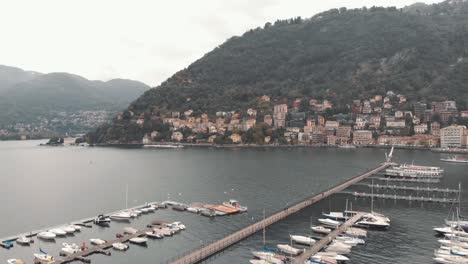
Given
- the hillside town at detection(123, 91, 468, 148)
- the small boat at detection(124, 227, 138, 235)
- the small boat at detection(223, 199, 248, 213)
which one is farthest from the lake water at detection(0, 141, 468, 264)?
the hillside town at detection(123, 91, 468, 148)

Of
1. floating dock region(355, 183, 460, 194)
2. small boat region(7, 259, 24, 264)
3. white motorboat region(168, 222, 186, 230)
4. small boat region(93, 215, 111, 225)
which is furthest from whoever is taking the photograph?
floating dock region(355, 183, 460, 194)

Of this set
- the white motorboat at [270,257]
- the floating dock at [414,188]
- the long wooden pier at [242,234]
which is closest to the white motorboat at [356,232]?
the long wooden pier at [242,234]

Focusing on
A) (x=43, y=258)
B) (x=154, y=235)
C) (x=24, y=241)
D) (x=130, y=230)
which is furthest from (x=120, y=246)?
(x=24, y=241)

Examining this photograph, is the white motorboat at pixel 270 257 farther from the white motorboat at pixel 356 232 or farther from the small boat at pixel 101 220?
the small boat at pixel 101 220

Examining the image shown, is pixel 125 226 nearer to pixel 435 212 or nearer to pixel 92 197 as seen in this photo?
pixel 92 197

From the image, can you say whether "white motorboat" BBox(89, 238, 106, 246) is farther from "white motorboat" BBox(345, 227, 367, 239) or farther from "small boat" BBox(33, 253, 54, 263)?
"white motorboat" BBox(345, 227, 367, 239)

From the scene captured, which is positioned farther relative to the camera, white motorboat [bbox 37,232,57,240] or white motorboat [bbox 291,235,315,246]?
white motorboat [bbox 37,232,57,240]

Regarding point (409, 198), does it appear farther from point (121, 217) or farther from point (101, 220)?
point (101, 220)
